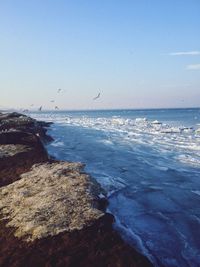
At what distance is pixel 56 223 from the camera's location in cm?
1153

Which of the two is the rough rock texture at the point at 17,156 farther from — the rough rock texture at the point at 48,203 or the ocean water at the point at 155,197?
the ocean water at the point at 155,197

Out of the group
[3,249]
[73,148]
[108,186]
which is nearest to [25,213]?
[3,249]

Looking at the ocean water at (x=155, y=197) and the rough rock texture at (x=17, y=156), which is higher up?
the rough rock texture at (x=17, y=156)

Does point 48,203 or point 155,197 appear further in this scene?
point 155,197

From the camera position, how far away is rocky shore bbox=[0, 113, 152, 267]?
9.41 meters

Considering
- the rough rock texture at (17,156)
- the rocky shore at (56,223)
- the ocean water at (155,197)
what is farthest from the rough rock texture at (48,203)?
the ocean water at (155,197)

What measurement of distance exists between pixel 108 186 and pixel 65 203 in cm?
542

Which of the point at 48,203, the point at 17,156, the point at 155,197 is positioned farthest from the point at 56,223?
the point at 17,156

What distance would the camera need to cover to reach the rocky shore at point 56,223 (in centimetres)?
941

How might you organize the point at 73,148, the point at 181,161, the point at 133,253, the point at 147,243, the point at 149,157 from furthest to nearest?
the point at 73,148, the point at 149,157, the point at 181,161, the point at 147,243, the point at 133,253

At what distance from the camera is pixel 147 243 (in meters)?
11.5

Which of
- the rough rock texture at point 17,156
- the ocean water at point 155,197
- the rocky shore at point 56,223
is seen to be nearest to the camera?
the rocky shore at point 56,223

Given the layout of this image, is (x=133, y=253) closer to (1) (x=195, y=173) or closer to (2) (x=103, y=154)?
(1) (x=195, y=173)

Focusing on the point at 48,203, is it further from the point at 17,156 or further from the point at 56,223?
the point at 17,156
